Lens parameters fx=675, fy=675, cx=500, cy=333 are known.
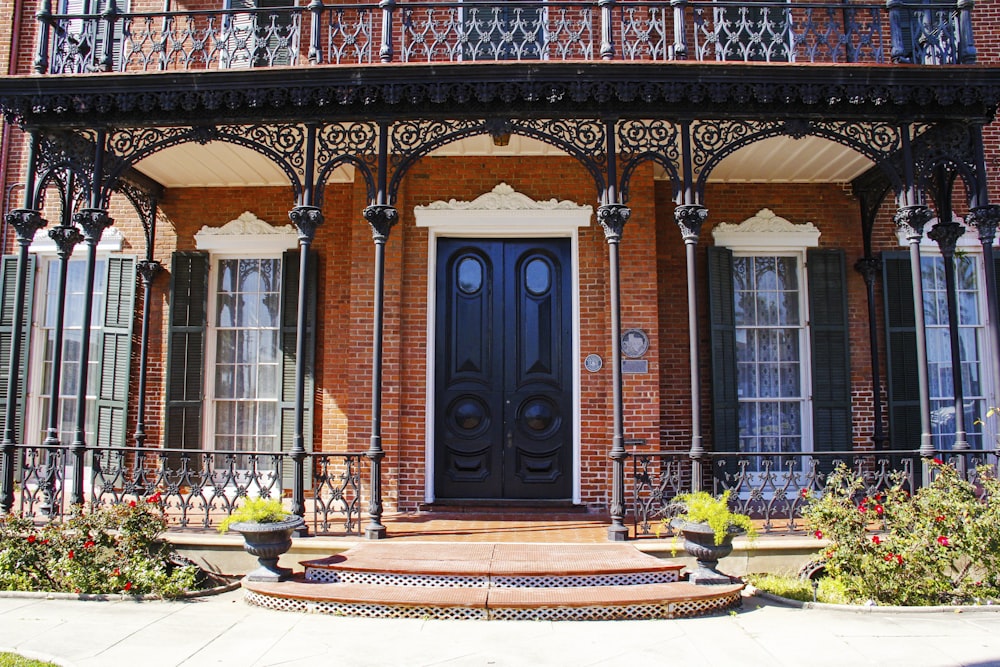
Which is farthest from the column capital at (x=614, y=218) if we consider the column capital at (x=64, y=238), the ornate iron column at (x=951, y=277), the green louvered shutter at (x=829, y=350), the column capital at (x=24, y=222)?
the column capital at (x=24, y=222)

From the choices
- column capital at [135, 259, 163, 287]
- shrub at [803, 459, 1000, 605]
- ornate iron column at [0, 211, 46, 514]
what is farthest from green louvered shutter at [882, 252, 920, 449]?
ornate iron column at [0, 211, 46, 514]

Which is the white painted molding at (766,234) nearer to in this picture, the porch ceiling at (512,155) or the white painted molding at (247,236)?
the porch ceiling at (512,155)

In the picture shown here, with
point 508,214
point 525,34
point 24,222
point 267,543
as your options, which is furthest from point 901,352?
point 24,222

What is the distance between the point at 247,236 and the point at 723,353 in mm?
6204

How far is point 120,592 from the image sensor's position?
18.7 feet

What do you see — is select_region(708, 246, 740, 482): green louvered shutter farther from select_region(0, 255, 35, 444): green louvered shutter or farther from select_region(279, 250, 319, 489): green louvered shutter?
select_region(0, 255, 35, 444): green louvered shutter

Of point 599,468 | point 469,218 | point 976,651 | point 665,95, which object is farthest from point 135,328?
point 976,651

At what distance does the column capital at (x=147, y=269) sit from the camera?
8.74 metres

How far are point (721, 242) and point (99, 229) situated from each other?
7100 millimetres

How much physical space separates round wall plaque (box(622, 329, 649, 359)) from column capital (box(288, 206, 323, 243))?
3643 millimetres

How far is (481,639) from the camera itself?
4.65 m

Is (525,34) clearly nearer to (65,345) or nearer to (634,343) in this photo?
(634,343)

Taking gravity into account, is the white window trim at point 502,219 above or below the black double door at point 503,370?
above

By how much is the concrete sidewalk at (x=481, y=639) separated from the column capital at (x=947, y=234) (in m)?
3.72
